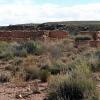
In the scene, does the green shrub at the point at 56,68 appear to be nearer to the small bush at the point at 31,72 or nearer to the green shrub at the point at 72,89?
the small bush at the point at 31,72

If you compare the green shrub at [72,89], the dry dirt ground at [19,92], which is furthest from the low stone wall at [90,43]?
the green shrub at [72,89]

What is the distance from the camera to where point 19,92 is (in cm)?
1360

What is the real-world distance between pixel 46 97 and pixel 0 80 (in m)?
4.75

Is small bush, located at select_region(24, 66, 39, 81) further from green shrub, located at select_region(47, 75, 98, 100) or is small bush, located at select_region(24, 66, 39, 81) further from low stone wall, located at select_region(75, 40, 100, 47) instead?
low stone wall, located at select_region(75, 40, 100, 47)

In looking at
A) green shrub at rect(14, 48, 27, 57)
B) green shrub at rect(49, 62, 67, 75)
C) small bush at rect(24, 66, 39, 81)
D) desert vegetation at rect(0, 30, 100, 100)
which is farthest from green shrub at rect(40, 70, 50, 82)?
green shrub at rect(14, 48, 27, 57)

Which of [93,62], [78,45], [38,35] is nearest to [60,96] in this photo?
[93,62]

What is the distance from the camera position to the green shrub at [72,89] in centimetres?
1157

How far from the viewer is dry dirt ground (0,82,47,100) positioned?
12.7 meters

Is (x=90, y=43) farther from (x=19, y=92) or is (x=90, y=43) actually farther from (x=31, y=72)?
(x=19, y=92)

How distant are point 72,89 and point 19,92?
2.43 m

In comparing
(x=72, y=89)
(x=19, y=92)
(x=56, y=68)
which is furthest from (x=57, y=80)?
(x=56, y=68)

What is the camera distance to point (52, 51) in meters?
28.3

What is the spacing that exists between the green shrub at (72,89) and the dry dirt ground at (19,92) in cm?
84

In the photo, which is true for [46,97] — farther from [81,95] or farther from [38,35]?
[38,35]
